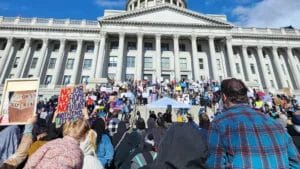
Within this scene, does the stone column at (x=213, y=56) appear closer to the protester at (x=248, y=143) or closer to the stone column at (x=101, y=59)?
the stone column at (x=101, y=59)

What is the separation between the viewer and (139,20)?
4244 centimetres

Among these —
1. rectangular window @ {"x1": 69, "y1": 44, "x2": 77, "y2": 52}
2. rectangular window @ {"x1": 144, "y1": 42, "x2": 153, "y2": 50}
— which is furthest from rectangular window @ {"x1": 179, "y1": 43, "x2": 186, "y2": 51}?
rectangular window @ {"x1": 69, "y1": 44, "x2": 77, "y2": 52}

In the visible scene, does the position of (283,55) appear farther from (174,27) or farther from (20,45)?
(20,45)

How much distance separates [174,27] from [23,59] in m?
26.8

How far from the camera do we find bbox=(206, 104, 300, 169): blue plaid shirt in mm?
2611

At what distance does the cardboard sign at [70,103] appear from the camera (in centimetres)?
820

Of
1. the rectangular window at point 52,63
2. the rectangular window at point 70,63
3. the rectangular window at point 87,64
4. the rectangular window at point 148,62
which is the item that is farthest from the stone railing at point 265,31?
the rectangular window at point 52,63

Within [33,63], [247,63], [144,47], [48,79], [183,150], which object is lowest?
[183,150]

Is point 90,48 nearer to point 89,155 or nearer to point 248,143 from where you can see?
point 89,155

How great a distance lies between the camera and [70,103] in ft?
28.0

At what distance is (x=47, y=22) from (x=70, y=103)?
1664 inches

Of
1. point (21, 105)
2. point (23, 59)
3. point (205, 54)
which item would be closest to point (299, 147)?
point (21, 105)

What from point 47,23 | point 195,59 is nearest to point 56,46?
point 47,23

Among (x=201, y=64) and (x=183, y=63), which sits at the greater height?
(x=183, y=63)
